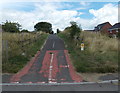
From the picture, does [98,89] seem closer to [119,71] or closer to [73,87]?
[73,87]

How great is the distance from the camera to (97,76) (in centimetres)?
596

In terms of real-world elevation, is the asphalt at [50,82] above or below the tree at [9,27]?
below

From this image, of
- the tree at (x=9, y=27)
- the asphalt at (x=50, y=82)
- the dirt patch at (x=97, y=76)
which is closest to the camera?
the asphalt at (x=50, y=82)

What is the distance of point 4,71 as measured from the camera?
21.9 feet

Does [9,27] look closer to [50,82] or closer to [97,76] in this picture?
[50,82]

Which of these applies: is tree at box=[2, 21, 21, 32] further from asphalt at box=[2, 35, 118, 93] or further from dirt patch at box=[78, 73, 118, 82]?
dirt patch at box=[78, 73, 118, 82]

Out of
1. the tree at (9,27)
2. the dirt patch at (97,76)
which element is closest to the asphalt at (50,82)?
the dirt patch at (97,76)

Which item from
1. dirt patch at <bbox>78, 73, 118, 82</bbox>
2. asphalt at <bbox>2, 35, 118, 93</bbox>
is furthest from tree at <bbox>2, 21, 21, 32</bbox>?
dirt patch at <bbox>78, 73, 118, 82</bbox>

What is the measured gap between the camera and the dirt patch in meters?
5.60

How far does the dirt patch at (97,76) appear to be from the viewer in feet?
18.4

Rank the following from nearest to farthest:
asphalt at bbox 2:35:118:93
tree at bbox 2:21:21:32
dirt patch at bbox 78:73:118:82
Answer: asphalt at bbox 2:35:118:93 → dirt patch at bbox 78:73:118:82 → tree at bbox 2:21:21:32

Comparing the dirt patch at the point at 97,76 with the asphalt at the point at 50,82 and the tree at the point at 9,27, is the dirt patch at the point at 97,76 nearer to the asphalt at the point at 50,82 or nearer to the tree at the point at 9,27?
the asphalt at the point at 50,82

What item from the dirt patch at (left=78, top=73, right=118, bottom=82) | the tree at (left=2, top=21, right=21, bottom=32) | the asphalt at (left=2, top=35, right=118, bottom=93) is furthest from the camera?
the tree at (left=2, top=21, right=21, bottom=32)

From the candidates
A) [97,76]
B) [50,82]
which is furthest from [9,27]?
[97,76]
